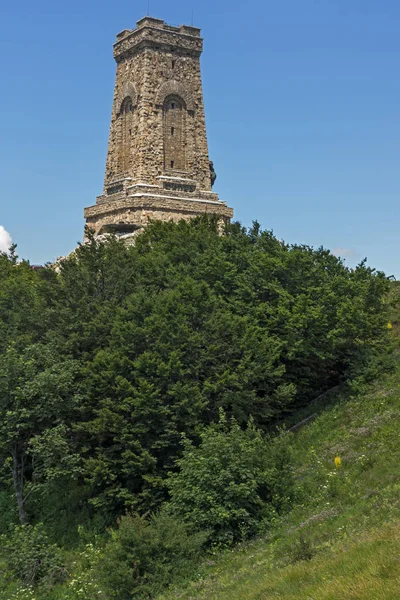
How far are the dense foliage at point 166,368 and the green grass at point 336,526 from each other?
1.32 meters

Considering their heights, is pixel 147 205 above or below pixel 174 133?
below

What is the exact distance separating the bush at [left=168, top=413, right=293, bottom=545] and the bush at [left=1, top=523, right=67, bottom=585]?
4371 millimetres

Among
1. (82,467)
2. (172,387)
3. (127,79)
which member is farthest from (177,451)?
(127,79)

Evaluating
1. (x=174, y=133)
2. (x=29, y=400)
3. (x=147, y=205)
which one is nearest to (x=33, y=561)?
(x=29, y=400)

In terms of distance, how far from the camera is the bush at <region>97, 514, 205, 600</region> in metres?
16.4

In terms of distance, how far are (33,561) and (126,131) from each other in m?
30.8

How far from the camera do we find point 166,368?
75.2ft

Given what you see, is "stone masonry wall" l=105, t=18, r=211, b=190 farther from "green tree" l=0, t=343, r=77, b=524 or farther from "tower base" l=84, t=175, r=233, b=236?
"green tree" l=0, t=343, r=77, b=524

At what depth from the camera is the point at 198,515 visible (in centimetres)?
1830

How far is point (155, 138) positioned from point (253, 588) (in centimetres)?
3413

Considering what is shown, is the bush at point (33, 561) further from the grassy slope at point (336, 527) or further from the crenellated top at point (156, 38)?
the crenellated top at point (156, 38)

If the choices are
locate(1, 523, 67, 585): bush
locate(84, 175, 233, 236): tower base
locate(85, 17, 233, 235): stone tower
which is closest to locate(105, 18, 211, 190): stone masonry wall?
locate(85, 17, 233, 235): stone tower

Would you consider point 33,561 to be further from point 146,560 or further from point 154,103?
point 154,103

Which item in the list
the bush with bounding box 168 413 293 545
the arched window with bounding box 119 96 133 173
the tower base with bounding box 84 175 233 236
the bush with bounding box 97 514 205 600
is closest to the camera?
the bush with bounding box 97 514 205 600
